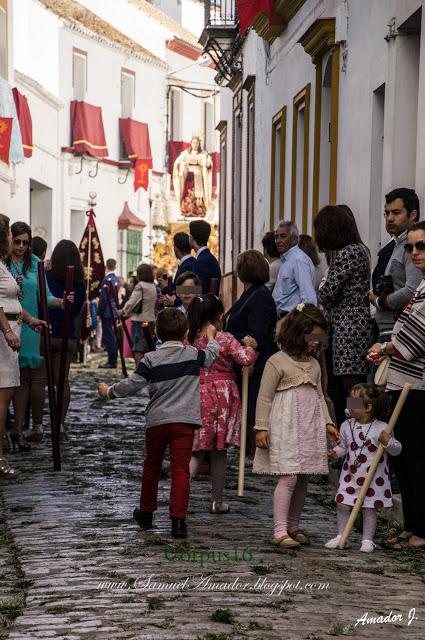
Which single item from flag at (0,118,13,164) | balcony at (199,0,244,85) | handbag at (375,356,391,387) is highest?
balcony at (199,0,244,85)

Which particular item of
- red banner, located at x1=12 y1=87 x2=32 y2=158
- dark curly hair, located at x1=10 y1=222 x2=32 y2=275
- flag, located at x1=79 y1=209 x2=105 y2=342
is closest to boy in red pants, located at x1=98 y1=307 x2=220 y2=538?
dark curly hair, located at x1=10 y1=222 x2=32 y2=275

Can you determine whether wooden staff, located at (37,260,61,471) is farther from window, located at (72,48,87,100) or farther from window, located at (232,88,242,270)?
window, located at (72,48,87,100)

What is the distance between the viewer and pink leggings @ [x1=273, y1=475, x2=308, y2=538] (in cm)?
796

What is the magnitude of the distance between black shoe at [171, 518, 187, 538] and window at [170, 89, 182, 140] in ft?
137

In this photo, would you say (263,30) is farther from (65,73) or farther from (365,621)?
(65,73)

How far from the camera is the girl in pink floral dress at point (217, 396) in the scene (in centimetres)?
Answer: 912

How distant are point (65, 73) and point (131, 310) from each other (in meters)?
20.3

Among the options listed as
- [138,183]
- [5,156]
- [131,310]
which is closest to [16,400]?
[131,310]

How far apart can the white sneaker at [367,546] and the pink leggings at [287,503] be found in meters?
0.40

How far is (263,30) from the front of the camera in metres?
20.2

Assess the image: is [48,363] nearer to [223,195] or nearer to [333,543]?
[333,543]

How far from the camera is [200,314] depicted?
9.31 m

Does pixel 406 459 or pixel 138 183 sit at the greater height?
pixel 138 183

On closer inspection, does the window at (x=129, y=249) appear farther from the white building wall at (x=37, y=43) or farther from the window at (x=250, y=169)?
the window at (x=250, y=169)
